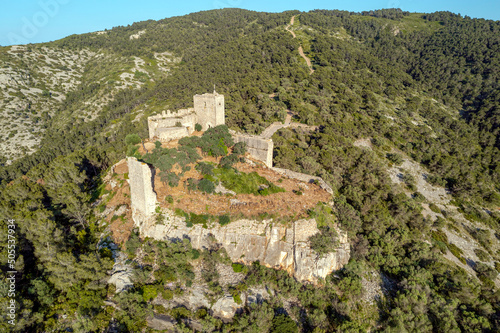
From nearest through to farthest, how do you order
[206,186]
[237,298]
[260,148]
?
[237,298] < [206,186] < [260,148]

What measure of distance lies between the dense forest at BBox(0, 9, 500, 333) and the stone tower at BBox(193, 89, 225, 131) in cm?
1273

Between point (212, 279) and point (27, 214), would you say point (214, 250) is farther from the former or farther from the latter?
point (27, 214)

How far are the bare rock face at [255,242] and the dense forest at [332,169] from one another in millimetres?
904

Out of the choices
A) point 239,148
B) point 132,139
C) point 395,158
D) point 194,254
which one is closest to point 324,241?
point 194,254

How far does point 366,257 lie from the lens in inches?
1015

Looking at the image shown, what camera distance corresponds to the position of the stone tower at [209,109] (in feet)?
99.7

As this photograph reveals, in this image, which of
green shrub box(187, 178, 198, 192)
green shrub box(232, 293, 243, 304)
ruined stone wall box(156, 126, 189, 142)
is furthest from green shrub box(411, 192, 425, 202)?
ruined stone wall box(156, 126, 189, 142)

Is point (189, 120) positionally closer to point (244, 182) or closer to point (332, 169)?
point (244, 182)

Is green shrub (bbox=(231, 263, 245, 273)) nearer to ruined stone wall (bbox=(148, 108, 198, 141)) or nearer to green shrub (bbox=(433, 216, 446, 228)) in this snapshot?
ruined stone wall (bbox=(148, 108, 198, 141))

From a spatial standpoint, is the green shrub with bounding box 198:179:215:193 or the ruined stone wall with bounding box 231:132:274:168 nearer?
the green shrub with bounding box 198:179:215:193

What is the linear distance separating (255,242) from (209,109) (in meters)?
18.7

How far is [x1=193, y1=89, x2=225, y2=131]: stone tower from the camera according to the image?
30.4m

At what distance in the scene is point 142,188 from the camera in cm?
2027

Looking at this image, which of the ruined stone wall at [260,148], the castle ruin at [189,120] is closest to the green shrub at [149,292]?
the castle ruin at [189,120]
